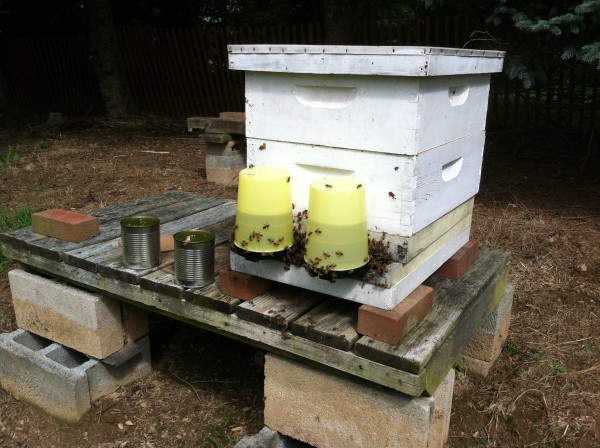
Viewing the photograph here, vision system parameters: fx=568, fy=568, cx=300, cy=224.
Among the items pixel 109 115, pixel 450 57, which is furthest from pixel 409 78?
pixel 109 115

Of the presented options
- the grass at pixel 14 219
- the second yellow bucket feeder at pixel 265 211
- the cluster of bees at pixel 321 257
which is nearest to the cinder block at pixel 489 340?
the cluster of bees at pixel 321 257

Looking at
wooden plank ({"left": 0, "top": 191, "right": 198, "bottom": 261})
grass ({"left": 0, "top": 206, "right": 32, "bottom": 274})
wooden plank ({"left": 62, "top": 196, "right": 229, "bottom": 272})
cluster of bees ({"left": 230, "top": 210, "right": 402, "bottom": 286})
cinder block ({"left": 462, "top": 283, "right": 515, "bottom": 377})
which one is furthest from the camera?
grass ({"left": 0, "top": 206, "right": 32, "bottom": 274})

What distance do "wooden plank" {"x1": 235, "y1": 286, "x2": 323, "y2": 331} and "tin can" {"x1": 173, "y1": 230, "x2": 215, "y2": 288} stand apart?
224 millimetres

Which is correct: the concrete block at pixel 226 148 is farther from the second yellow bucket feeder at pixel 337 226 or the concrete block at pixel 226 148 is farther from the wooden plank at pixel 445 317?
the second yellow bucket feeder at pixel 337 226

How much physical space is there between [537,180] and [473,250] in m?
3.13

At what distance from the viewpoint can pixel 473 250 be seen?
2.33 meters

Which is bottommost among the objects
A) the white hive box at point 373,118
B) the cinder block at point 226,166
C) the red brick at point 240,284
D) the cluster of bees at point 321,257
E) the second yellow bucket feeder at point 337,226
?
the cinder block at point 226,166

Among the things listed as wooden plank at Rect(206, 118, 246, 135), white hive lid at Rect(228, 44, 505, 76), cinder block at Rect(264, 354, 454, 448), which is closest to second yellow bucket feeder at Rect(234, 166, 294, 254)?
white hive lid at Rect(228, 44, 505, 76)

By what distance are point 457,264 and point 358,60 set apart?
948mm

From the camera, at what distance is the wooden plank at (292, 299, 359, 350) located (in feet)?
5.70

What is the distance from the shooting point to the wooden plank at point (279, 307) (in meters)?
1.85

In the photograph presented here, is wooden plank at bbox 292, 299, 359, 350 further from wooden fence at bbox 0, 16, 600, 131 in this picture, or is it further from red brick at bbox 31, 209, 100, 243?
wooden fence at bbox 0, 16, 600, 131

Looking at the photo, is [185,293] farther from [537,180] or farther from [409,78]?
[537,180]

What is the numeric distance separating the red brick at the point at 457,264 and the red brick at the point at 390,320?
1.41 ft
